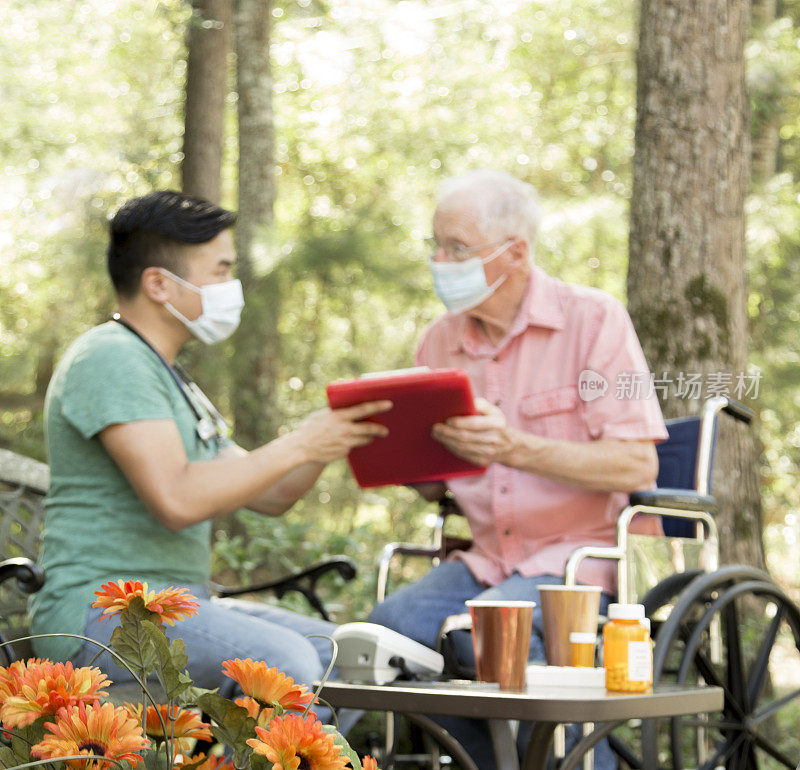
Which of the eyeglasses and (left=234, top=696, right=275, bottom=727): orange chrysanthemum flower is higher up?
the eyeglasses

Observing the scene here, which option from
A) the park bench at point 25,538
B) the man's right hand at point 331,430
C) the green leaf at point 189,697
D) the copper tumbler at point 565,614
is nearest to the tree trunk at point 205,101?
the park bench at point 25,538

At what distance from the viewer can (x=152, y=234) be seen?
2729 millimetres

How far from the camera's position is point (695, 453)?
3.00 meters

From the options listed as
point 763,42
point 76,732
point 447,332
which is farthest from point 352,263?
point 76,732

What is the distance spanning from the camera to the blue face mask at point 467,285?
293cm

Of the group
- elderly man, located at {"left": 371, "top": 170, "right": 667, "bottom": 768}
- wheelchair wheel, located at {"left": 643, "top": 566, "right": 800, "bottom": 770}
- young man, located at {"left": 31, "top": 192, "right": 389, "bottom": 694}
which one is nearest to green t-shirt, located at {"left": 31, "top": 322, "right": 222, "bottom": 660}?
young man, located at {"left": 31, "top": 192, "right": 389, "bottom": 694}

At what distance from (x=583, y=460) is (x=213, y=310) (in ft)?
3.30

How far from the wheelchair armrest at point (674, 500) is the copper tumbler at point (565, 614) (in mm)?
415

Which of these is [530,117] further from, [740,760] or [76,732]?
[76,732]

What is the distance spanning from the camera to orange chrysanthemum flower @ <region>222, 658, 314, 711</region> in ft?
3.11

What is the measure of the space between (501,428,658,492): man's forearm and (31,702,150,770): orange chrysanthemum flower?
1794mm

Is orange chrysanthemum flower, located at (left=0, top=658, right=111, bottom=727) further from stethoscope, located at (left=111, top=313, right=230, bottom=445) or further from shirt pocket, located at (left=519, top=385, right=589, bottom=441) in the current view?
shirt pocket, located at (left=519, top=385, right=589, bottom=441)

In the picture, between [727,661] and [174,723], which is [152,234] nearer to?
[727,661]

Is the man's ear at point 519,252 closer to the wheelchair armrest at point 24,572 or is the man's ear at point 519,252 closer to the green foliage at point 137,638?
the wheelchair armrest at point 24,572
